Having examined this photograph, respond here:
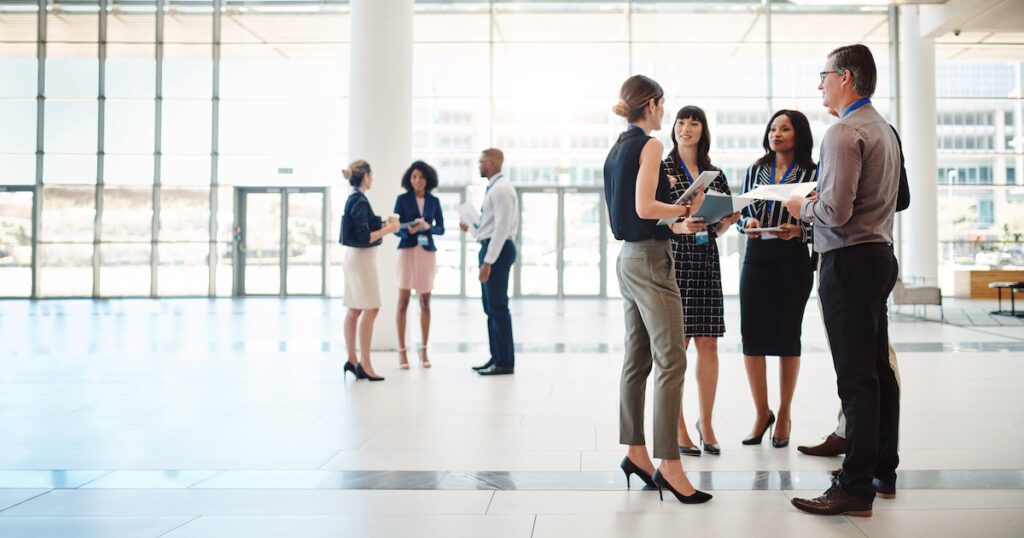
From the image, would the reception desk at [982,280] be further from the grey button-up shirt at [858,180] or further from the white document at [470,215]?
the grey button-up shirt at [858,180]

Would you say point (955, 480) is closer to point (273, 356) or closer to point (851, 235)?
point (851, 235)

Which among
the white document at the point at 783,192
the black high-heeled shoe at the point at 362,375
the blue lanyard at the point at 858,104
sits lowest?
the black high-heeled shoe at the point at 362,375

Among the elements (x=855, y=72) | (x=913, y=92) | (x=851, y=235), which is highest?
(x=913, y=92)

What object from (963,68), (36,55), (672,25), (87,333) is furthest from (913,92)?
(36,55)

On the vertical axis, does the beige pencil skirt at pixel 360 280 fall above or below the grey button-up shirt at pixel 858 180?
below

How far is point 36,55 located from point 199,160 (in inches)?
165

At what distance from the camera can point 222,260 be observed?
15617mm

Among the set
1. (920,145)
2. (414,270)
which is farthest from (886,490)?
(920,145)

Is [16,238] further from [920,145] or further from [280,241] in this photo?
[920,145]

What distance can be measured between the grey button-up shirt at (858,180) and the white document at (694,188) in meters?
0.39

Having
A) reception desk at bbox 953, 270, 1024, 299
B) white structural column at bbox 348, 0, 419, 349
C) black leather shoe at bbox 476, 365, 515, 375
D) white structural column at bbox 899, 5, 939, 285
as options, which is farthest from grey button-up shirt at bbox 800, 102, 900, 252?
reception desk at bbox 953, 270, 1024, 299

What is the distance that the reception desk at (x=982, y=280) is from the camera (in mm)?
14492

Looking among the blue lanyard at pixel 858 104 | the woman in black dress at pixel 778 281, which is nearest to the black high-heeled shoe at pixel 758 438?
the woman in black dress at pixel 778 281

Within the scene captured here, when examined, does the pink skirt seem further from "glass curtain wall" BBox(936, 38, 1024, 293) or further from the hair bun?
"glass curtain wall" BBox(936, 38, 1024, 293)
